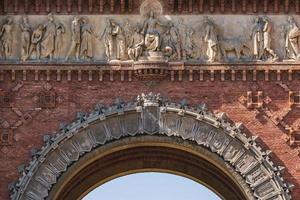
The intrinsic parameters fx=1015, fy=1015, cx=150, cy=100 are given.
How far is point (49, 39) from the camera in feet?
57.2

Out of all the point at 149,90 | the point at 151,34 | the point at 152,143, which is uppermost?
the point at 151,34

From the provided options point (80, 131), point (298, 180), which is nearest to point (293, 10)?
point (298, 180)

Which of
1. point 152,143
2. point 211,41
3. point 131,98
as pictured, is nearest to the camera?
point 152,143

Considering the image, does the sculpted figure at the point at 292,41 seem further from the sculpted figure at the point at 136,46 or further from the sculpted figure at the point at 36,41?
the sculpted figure at the point at 36,41

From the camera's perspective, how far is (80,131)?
16906 millimetres

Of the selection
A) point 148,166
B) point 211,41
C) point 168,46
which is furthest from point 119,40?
point 148,166

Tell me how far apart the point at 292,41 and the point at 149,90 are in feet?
8.54

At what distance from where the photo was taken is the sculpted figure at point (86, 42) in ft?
57.1

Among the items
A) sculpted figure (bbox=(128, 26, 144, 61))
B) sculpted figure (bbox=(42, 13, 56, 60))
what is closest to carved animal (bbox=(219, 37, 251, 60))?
sculpted figure (bbox=(128, 26, 144, 61))

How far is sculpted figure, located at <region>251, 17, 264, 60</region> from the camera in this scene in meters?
17.4

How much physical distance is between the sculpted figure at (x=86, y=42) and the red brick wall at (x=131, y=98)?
1.63ft

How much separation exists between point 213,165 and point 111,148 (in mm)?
1795

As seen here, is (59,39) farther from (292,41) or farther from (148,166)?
(292,41)

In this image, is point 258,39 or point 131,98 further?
point 258,39
